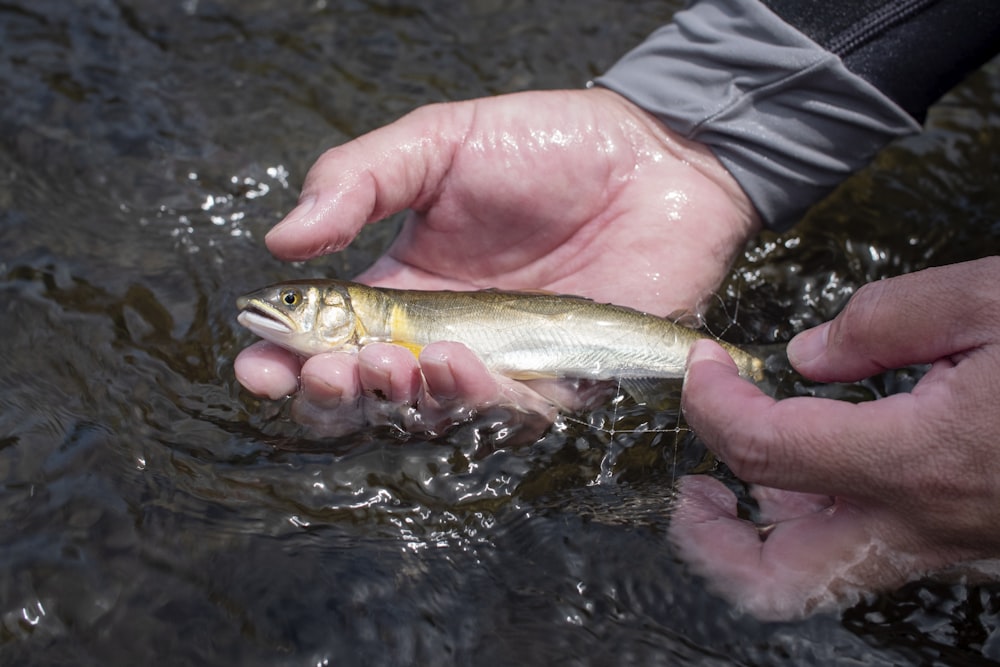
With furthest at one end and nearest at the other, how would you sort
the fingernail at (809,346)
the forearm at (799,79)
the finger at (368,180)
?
1. the forearm at (799,79)
2. the finger at (368,180)
3. the fingernail at (809,346)

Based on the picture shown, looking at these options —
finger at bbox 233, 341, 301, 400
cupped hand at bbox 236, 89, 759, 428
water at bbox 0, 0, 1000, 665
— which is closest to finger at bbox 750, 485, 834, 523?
water at bbox 0, 0, 1000, 665

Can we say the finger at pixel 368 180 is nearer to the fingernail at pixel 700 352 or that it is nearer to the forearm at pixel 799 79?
the forearm at pixel 799 79

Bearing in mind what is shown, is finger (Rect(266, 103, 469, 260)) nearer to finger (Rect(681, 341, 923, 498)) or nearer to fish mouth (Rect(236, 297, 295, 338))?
fish mouth (Rect(236, 297, 295, 338))

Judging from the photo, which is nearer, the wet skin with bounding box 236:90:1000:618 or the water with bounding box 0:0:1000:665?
the wet skin with bounding box 236:90:1000:618

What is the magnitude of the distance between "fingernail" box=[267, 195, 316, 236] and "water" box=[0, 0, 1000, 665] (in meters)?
1.02

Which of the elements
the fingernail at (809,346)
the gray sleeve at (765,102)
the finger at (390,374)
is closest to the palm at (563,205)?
the gray sleeve at (765,102)

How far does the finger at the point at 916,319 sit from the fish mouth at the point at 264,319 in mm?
2443

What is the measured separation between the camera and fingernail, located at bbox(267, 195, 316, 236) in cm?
401

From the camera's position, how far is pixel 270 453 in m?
4.24

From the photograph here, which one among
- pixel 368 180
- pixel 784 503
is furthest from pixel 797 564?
pixel 368 180

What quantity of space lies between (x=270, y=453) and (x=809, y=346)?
2.52 metres

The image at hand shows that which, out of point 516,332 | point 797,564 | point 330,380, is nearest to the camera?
point 797,564

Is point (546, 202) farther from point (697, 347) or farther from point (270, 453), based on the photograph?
point (270, 453)

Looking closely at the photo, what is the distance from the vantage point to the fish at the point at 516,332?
14.0 feet
